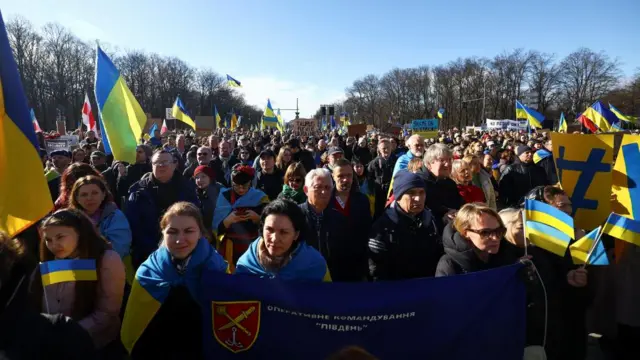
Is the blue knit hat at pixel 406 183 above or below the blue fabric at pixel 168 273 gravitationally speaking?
above

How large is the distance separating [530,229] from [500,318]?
627mm

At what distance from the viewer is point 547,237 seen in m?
2.58

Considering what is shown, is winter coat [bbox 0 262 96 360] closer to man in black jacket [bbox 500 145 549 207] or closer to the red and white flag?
man in black jacket [bbox 500 145 549 207]

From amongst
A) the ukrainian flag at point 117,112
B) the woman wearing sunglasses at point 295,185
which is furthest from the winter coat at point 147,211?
the ukrainian flag at point 117,112

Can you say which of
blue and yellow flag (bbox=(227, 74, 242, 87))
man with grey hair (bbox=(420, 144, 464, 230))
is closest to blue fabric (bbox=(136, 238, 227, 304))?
man with grey hair (bbox=(420, 144, 464, 230))

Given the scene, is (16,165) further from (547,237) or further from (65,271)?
(547,237)

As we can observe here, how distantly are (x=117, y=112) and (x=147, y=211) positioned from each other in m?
2.50

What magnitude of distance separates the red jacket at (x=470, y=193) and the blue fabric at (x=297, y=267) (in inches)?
92.4

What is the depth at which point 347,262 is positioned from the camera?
3.68m

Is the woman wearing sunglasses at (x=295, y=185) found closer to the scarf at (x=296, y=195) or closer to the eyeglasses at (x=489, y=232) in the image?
the scarf at (x=296, y=195)

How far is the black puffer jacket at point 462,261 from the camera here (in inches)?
100

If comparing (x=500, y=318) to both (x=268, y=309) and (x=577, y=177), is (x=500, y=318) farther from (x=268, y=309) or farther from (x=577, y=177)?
(x=577, y=177)

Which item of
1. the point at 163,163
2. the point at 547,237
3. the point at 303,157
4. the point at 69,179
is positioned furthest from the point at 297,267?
the point at 303,157

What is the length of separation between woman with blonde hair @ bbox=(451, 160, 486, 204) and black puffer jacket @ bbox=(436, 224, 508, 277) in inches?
74.2
